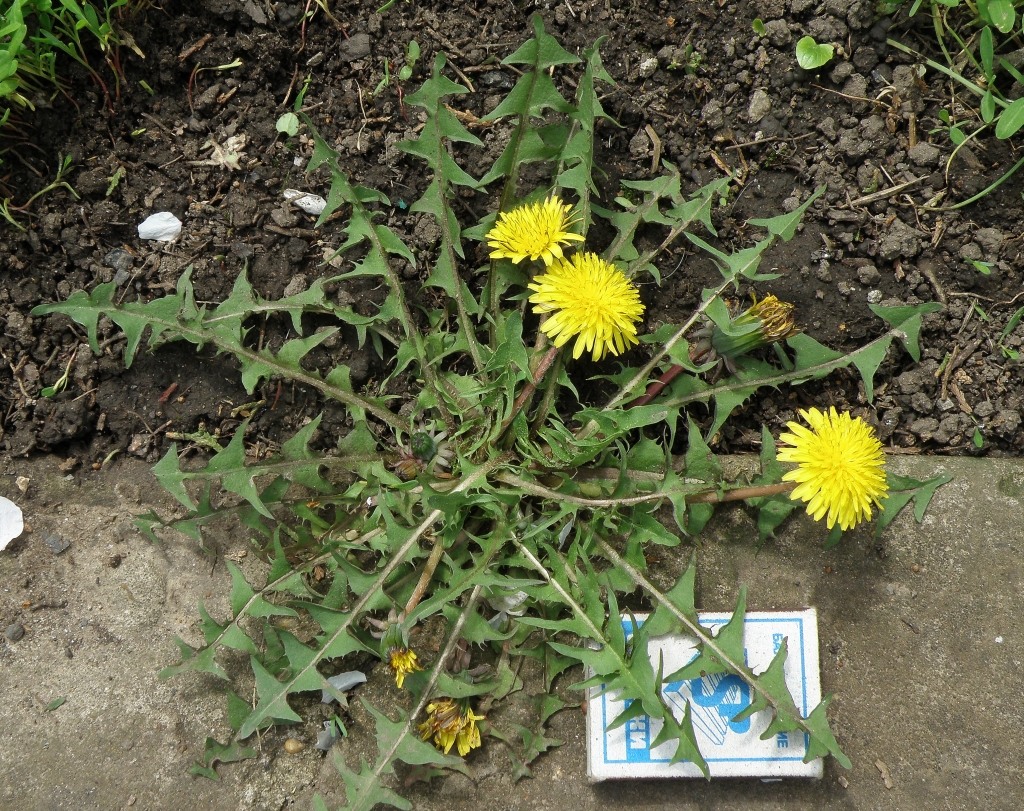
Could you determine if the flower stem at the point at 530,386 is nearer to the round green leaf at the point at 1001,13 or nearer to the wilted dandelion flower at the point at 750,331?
the wilted dandelion flower at the point at 750,331

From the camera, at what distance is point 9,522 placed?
89.7 inches

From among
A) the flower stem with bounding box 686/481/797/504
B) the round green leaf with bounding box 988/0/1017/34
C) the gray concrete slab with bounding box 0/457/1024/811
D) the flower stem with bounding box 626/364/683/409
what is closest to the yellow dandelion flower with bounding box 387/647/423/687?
the gray concrete slab with bounding box 0/457/1024/811

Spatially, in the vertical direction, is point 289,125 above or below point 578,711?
above

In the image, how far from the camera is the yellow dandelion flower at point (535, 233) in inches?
80.6

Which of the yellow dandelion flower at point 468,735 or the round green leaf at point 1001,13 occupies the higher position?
the round green leaf at point 1001,13

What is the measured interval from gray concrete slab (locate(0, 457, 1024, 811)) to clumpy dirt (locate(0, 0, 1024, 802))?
0.26 m

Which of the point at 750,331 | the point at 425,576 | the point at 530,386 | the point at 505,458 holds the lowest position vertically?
the point at 425,576

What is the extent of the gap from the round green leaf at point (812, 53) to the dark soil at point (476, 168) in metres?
0.03

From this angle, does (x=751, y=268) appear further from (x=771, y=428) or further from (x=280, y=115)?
(x=280, y=115)

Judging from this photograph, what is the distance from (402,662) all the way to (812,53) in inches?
86.2

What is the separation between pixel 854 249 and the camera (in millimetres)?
2396

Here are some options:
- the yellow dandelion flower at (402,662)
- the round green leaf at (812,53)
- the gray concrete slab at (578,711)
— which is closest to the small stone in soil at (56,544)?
the gray concrete slab at (578,711)

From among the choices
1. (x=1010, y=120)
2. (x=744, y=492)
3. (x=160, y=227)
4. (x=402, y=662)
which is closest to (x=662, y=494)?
(x=744, y=492)

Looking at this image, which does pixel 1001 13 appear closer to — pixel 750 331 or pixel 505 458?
pixel 750 331
